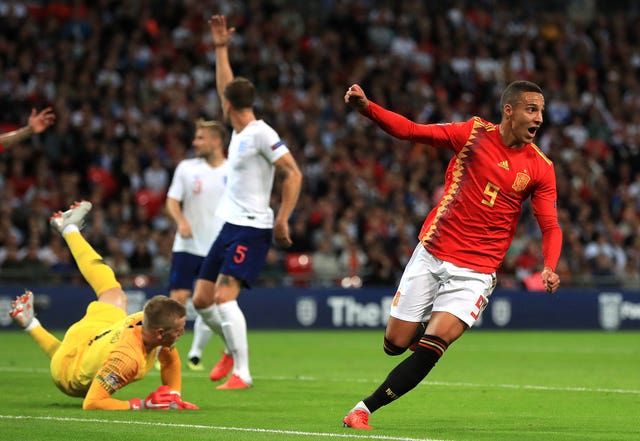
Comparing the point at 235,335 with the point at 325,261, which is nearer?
the point at 235,335

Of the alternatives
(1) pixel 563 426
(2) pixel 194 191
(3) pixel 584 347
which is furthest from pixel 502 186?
(3) pixel 584 347

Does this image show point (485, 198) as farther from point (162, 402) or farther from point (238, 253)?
point (238, 253)

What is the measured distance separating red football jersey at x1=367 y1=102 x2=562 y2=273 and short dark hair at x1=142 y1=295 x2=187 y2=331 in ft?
6.19

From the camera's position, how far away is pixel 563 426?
8.50 m

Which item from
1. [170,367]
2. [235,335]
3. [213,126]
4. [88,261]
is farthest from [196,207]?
[170,367]

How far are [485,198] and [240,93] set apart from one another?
3.61 metres

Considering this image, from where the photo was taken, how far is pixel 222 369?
12008 millimetres

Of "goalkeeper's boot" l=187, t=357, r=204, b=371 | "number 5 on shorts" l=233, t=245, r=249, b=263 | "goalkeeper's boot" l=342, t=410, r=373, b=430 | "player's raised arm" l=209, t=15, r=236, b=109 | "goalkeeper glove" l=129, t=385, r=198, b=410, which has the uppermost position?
"player's raised arm" l=209, t=15, r=236, b=109

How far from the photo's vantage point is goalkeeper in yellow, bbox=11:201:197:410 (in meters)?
8.82

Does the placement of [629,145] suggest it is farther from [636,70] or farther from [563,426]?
[563,426]

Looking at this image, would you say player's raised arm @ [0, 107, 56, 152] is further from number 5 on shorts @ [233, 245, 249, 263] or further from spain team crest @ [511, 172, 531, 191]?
spain team crest @ [511, 172, 531, 191]

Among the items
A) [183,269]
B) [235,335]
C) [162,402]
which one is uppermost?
[183,269]

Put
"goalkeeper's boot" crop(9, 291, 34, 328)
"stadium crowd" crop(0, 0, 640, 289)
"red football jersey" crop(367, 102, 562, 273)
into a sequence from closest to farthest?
"red football jersey" crop(367, 102, 562, 273), "goalkeeper's boot" crop(9, 291, 34, 328), "stadium crowd" crop(0, 0, 640, 289)

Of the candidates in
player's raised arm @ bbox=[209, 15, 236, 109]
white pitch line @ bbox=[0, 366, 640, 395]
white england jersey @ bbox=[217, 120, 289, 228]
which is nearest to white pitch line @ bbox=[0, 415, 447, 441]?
white england jersey @ bbox=[217, 120, 289, 228]
